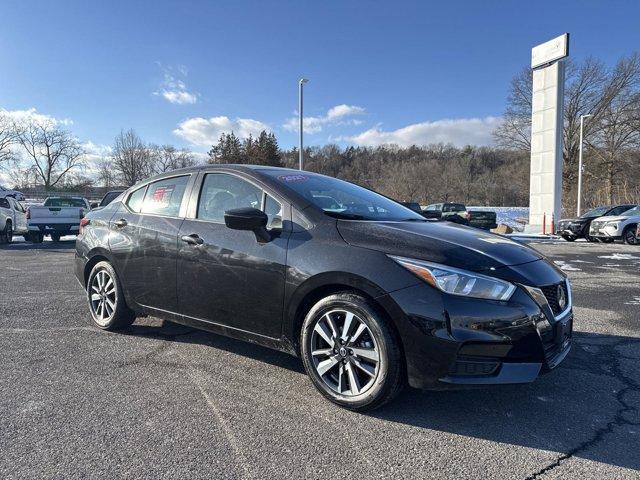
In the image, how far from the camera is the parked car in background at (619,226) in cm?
1563

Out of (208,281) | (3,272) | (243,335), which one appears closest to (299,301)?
(243,335)

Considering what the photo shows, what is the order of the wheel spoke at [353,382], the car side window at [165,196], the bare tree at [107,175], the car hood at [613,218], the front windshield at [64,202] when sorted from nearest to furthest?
the wheel spoke at [353,382], the car side window at [165,196], the front windshield at [64,202], the car hood at [613,218], the bare tree at [107,175]

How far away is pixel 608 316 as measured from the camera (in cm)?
534

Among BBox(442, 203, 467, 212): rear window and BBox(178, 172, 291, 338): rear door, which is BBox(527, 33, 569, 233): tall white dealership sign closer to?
BBox(442, 203, 467, 212): rear window

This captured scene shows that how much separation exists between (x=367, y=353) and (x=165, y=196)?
2513 millimetres

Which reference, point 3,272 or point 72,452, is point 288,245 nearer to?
point 72,452

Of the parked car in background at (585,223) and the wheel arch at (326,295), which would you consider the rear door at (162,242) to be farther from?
the parked car in background at (585,223)

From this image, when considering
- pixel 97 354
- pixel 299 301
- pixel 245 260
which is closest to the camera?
pixel 299 301

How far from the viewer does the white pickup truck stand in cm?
1455

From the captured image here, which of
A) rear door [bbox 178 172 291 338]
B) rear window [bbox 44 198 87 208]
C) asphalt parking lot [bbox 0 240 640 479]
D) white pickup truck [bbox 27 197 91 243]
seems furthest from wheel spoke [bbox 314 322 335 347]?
rear window [bbox 44 198 87 208]

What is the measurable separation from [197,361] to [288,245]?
140 cm

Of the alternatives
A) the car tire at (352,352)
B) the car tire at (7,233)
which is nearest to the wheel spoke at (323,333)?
the car tire at (352,352)

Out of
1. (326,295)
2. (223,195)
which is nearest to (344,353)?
(326,295)

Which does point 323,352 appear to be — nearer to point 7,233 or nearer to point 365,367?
point 365,367
